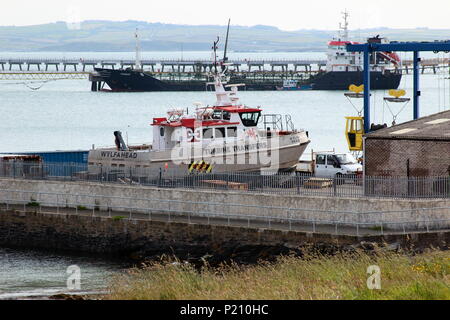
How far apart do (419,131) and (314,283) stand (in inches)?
531

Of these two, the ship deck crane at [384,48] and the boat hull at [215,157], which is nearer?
the boat hull at [215,157]

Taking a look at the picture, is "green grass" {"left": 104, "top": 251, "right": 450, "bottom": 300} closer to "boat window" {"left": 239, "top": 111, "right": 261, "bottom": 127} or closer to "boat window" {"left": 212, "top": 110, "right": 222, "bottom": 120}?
"boat window" {"left": 239, "top": 111, "right": 261, "bottom": 127}

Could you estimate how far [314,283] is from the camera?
21.8 metres

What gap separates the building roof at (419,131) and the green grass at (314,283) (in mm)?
8868

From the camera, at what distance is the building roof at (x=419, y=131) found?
32.8 metres

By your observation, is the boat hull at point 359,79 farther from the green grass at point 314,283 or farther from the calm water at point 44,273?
the green grass at point 314,283

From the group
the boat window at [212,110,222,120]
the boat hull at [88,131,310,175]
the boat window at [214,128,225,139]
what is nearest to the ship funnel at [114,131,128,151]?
the boat hull at [88,131,310,175]

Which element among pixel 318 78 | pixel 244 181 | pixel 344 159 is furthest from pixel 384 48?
pixel 318 78

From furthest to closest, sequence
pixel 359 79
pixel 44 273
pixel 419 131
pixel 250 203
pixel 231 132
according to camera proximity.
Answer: pixel 359 79 → pixel 231 132 → pixel 419 131 → pixel 250 203 → pixel 44 273

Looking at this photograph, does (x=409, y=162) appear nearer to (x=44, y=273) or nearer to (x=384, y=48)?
(x=384, y=48)

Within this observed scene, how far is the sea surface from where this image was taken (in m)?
30.9

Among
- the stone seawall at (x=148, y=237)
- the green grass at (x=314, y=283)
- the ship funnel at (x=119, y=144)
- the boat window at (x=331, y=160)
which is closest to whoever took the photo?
the green grass at (x=314, y=283)

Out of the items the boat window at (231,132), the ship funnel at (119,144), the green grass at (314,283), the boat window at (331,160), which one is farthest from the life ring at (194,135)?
the green grass at (314,283)
